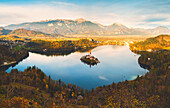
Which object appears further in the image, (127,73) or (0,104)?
(127,73)

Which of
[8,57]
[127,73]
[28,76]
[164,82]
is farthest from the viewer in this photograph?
[8,57]

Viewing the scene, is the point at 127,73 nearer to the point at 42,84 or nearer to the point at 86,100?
the point at 86,100

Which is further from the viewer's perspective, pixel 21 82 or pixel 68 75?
pixel 68 75

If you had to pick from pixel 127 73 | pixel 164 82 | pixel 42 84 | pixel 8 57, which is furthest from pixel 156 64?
pixel 8 57

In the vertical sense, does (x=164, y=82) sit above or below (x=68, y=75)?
above

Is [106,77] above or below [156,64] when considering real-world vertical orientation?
below

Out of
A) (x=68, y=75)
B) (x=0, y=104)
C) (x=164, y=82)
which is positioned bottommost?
(x=68, y=75)

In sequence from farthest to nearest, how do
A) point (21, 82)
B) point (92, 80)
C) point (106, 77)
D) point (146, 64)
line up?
point (146, 64) < point (106, 77) < point (92, 80) < point (21, 82)

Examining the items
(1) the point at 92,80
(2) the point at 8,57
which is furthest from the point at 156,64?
(2) the point at 8,57

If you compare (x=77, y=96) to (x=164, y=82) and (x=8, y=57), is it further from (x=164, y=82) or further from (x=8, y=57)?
(x=8, y=57)
